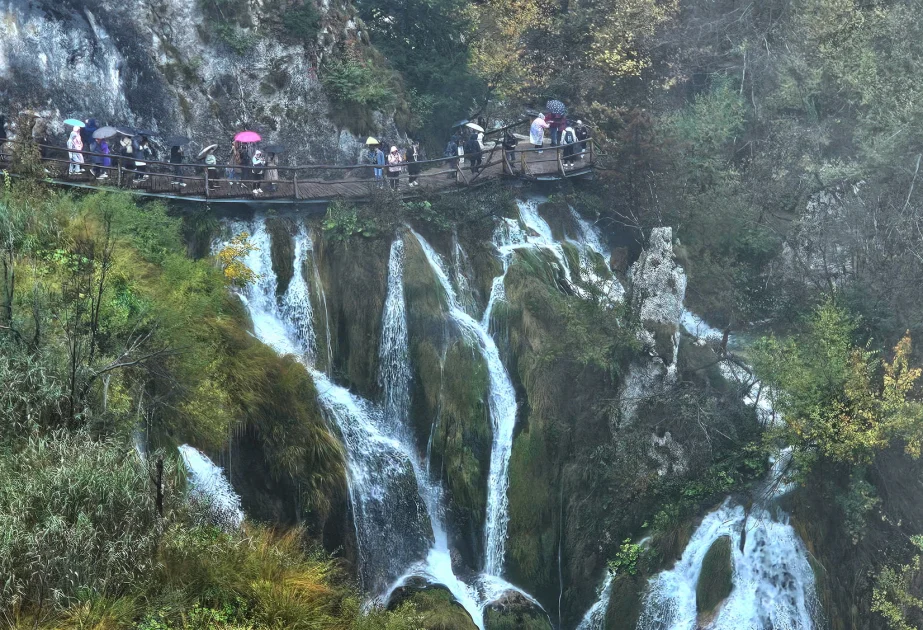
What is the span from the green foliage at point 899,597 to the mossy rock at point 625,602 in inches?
177

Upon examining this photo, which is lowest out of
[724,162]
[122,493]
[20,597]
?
[20,597]

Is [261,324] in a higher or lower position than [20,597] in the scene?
higher

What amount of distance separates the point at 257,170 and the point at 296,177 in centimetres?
101

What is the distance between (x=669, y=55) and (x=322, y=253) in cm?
1475

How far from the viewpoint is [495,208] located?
83.4ft

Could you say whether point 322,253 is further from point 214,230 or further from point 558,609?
point 558,609

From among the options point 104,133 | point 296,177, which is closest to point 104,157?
point 104,133

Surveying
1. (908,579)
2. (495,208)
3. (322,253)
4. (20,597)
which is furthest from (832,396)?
(20,597)

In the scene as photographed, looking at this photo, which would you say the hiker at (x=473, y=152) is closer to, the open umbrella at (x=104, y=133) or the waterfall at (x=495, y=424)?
the waterfall at (x=495, y=424)

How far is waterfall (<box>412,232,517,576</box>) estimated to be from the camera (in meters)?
21.2

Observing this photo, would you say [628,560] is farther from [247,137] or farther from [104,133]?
[104,133]

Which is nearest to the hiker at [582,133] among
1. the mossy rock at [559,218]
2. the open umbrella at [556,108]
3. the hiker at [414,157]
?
the open umbrella at [556,108]

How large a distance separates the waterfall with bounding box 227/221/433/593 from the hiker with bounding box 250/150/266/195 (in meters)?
1.66

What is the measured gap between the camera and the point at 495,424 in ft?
71.7
